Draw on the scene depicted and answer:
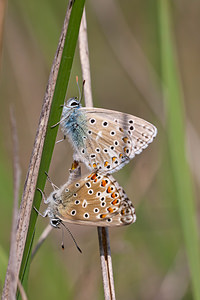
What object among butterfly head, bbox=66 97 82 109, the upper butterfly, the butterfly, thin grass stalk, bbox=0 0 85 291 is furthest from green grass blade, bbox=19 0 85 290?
butterfly head, bbox=66 97 82 109

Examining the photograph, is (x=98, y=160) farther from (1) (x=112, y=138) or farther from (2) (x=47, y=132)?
(2) (x=47, y=132)

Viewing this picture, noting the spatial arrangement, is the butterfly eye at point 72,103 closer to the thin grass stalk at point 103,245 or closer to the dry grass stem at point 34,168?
the thin grass stalk at point 103,245

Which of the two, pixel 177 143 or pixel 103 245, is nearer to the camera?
pixel 103 245

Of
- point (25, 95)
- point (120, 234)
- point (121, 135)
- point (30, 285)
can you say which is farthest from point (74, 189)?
point (25, 95)

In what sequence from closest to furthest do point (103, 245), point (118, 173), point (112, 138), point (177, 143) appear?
point (103, 245), point (177, 143), point (112, 138), point (118, 173)

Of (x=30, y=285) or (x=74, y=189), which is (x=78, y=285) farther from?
(x=74, y=189)

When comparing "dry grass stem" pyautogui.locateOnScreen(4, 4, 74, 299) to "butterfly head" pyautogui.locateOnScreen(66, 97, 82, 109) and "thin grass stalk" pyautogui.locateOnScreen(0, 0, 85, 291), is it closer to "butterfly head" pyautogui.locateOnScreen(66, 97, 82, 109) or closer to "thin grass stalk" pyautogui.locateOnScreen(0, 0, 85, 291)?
"thin grass stalk" pyautogui.locateOnScreen(0, 0, 85, 291)

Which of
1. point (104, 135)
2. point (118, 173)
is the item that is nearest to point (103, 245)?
point (104, 135)

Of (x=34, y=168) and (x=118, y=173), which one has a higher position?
(x=118, y=173)
